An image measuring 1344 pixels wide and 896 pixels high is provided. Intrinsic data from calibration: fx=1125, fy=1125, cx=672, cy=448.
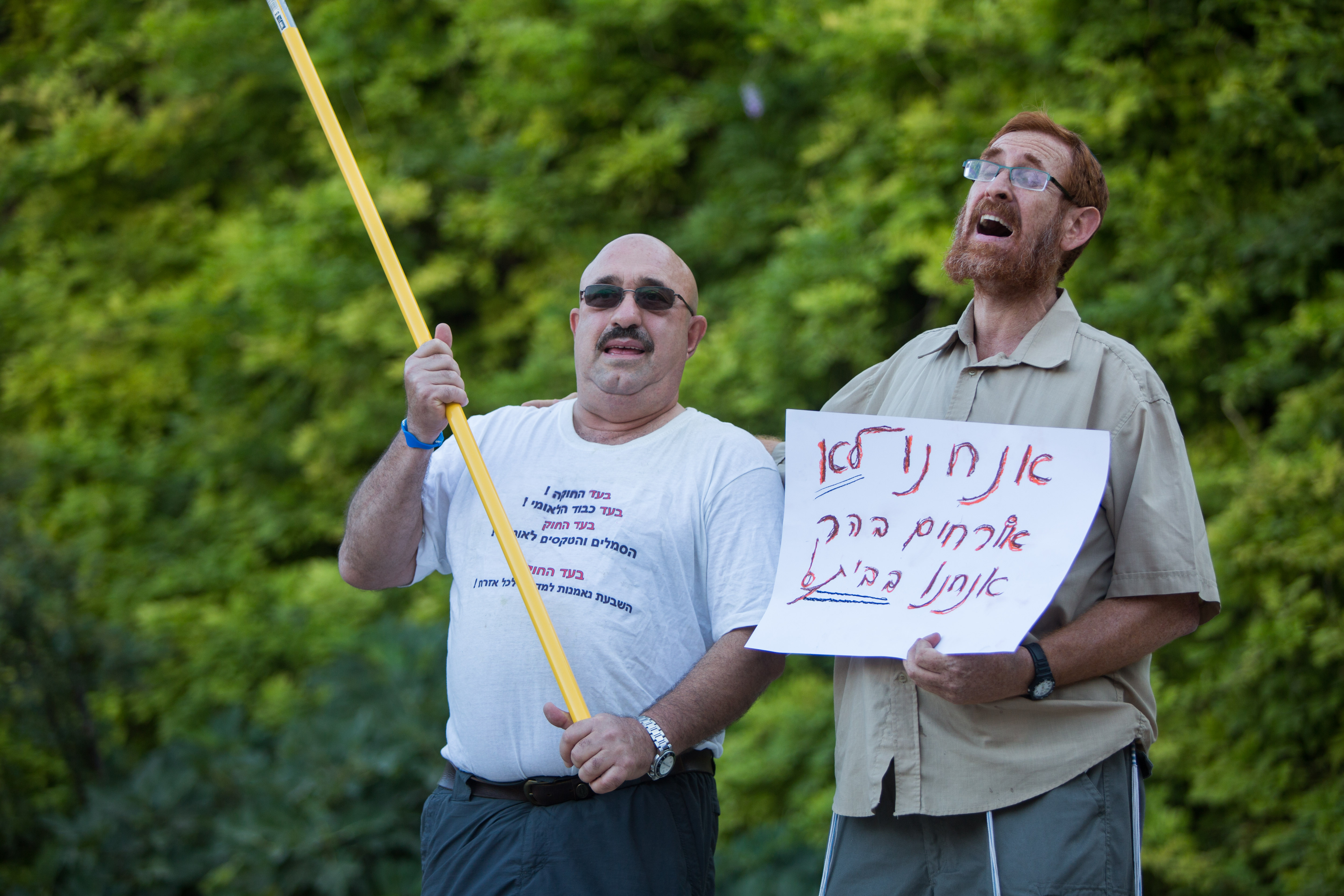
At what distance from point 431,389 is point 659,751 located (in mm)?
664

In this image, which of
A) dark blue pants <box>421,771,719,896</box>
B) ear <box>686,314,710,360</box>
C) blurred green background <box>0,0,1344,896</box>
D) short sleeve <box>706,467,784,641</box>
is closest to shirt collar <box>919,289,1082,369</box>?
short sleeve <box>706,467,784,641</box>

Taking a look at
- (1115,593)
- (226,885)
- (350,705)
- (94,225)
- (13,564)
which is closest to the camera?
(1115,593)

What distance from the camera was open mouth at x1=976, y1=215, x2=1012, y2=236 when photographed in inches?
69.5

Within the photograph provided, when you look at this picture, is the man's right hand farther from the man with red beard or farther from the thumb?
the man with red beard

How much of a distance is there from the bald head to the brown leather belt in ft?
2.65

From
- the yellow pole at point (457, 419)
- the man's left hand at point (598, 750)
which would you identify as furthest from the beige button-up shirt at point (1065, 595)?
the yellow pole at point (457, 419)

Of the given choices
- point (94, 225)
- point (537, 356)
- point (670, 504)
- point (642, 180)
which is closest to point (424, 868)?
point (670, 504)

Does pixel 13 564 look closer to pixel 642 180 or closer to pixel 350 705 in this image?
pixel 350 705

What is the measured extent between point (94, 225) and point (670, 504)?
5.81 metres

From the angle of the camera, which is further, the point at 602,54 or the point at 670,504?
the point at 602,54

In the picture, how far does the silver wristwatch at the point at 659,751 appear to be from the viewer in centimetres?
170

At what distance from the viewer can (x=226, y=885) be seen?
3.95 m

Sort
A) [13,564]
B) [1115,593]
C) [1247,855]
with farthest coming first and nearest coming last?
[13,564] < [1247,855] < [1115,593]

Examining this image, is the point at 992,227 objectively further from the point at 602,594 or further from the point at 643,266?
the point at 602,594
